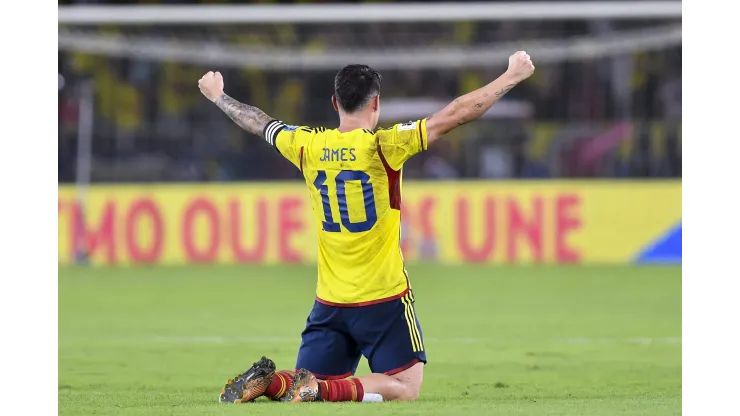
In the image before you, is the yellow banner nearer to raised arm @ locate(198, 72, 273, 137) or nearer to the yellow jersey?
raised arm @ locate(198, 72, 273, 137)

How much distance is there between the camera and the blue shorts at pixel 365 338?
19.6 feet

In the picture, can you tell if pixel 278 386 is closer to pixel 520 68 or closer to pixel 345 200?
pixel 345 200

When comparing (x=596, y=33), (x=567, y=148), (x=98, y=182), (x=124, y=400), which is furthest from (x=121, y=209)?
(x=124, y=400)

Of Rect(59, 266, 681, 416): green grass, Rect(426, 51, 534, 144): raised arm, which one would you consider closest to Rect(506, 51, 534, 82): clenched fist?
Rect(426, 51, 534, 144): raised arm

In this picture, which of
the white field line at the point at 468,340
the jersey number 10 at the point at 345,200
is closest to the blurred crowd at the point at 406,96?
the white field line at the point at 468,340

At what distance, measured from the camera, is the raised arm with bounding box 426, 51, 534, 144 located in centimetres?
545

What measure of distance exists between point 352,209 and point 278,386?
88 cm

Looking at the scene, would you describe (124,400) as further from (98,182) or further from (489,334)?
(98,182)

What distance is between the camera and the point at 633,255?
1852cm

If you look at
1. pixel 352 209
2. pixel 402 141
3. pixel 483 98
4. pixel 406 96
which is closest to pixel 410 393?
pixel 352 209

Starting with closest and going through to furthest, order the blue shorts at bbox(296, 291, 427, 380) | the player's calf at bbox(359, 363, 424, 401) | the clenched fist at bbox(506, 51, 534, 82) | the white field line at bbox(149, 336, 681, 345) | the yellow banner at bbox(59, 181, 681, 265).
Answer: the clenched fist at bbox(506, 51, 534, 82) → the player's calf at bbox(359, 363, 424, 401) → the blue shorts at bbox(296, 291, 427, 380) → the white field line at bbox(149, 336, 681, 345) → the yellow banner at bbox(59, 181, 681, 265)

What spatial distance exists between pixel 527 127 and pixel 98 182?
654cm

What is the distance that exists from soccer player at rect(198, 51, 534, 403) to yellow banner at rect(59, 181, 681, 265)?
1239 centimetres

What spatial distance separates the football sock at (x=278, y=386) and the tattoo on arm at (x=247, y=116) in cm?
119
